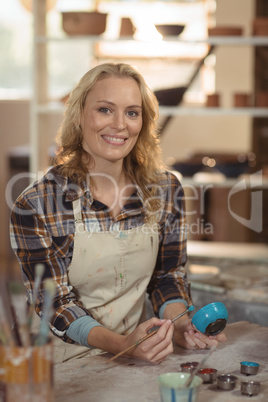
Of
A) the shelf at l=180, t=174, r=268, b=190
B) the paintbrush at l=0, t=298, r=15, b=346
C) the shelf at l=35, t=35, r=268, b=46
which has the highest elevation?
the shelf at l=35, t=35, r=268, b=46

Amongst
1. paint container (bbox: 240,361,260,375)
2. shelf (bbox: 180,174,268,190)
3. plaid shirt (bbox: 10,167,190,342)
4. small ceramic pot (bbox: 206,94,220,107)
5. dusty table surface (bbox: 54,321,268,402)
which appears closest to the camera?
dusty table surface (bbox: 54,321,268,402)

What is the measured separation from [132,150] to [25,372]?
111cm

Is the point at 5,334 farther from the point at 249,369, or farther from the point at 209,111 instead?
the point at 209,111

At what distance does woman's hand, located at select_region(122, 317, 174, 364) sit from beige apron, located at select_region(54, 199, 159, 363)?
0.36 meters

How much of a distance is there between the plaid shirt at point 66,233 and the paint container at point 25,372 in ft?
1.93

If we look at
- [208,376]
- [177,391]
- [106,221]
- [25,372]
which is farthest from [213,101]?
[25,372]

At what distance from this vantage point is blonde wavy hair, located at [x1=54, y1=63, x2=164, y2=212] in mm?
1853

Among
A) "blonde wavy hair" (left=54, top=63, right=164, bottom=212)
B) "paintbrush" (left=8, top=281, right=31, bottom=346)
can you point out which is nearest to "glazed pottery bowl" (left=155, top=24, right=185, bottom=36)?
"blonde wavy hair" (left=54, top=63, right=164, bottom=212)

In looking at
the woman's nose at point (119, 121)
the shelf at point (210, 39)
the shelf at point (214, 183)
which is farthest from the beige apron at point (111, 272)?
the shelf at point (210, 39)

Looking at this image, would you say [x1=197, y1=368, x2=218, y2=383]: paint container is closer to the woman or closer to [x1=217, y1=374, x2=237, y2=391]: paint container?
[x1=217, y1=374, x2=237, y2=391]: paint container

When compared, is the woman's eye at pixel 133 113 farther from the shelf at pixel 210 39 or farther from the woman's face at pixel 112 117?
the shelf at pixel 210 39

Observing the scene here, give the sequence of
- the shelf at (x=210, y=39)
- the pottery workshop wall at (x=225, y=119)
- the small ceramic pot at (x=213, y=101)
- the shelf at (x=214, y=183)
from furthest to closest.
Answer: the pottery workshop wall at (x=225, y=119), the small ceramic pot at (x=213, y=101), the shelf at (x=214, y=183), the shelf at (x=210, y=39)

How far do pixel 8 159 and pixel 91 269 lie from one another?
4031mm

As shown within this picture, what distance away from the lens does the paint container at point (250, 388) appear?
50.3 inches
